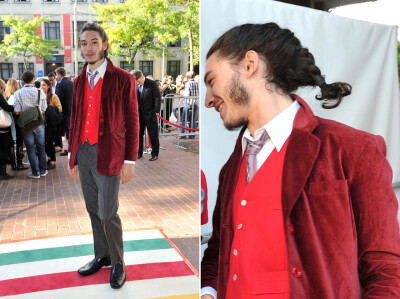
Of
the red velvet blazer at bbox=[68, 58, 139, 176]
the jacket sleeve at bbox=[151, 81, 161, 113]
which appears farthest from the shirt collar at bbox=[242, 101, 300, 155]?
the jacket sleeve at bbox=[151, 81, 161, 113]

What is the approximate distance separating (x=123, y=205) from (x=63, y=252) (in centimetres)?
165

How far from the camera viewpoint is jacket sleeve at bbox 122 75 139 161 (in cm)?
344

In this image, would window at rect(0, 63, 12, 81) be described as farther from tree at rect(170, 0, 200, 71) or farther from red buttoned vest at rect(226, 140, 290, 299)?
red buttoned vest at rect(226, 140, 290, 299)

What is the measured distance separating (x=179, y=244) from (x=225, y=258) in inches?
123

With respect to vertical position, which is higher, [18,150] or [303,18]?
[303,18]

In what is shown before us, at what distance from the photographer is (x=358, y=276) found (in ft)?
4.58

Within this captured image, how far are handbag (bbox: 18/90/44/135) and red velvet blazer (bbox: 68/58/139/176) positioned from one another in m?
3.97

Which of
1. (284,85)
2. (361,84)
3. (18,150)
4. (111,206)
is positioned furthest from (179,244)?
(18,150)

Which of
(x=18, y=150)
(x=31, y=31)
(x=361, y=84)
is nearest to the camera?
(x=361, y=84)

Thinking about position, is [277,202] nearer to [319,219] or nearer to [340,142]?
[319,219]

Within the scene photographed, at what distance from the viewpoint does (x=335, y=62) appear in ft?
5.75

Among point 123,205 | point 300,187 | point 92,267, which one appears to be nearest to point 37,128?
point 123,205

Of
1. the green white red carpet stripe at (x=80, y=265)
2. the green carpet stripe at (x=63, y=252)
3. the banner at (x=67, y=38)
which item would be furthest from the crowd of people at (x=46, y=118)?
the banner at (x=67, y=38)

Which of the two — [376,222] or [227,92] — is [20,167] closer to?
[227,92]
